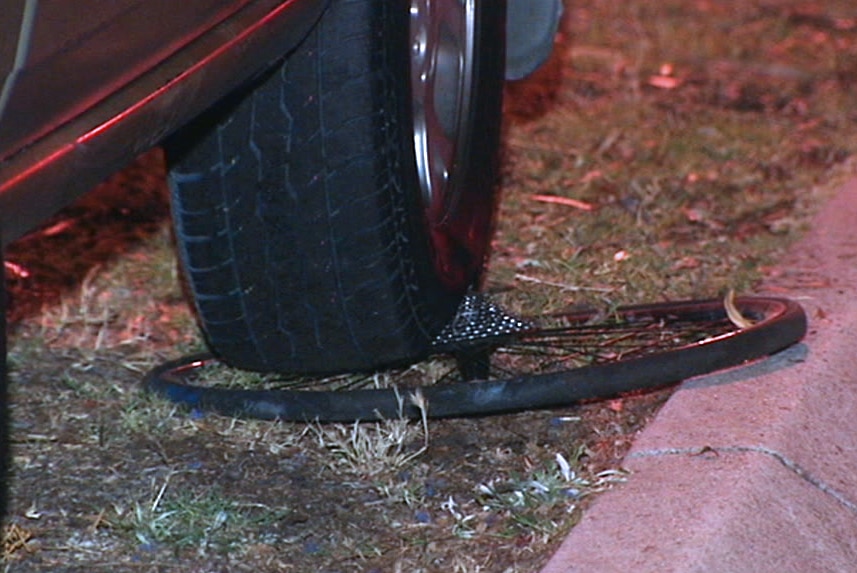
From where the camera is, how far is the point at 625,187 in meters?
4.18

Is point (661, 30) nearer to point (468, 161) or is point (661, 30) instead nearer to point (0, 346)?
point (468, 161)

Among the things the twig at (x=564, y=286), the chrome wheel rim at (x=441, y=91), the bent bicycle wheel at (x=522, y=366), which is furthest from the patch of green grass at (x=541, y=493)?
the twig at (x=564, y=286)

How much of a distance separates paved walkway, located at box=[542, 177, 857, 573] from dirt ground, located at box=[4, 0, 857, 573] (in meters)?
0.07

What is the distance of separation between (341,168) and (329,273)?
0.21m

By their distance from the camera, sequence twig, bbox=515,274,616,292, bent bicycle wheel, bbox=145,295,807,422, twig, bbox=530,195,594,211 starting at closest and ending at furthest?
bent bicycle wheel, bbox=145,295,807,422, twig, bbox=515,274,616,292, twig, bbox=530,195,594,211

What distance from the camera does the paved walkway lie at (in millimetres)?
2316

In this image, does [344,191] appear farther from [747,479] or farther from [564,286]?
[564,286]

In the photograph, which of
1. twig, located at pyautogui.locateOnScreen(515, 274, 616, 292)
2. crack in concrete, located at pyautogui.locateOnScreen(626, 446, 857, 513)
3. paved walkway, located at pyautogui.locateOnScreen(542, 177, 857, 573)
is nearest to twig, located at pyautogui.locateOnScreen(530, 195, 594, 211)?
twig, located at pyautogui.locateOnScreen(515, 274, 616, 292)

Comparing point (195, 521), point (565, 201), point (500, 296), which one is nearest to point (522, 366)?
point (500, 296)

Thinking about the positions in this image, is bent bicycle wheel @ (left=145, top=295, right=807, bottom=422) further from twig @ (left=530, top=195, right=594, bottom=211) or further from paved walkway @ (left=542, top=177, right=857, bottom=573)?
twig @ (left=530, top=195, right=594, bottom=211)

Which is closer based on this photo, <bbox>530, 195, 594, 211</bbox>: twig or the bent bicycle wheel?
the bent bicycle wheel

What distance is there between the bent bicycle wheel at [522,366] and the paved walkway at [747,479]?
72mm

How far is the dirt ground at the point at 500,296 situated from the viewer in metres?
2.45

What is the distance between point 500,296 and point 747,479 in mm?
987
